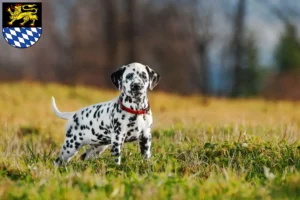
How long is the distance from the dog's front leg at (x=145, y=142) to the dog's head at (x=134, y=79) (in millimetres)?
506

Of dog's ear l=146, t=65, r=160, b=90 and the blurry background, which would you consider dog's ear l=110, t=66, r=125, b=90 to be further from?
the blurry background

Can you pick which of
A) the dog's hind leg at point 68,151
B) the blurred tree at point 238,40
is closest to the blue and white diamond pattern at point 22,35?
the dog's hind leg at point 68,151

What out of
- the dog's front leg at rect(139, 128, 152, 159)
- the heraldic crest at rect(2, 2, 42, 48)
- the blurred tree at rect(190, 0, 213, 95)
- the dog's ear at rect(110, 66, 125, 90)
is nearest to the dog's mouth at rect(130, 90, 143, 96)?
the dog's ear at rect(110, 66, 125, 90)

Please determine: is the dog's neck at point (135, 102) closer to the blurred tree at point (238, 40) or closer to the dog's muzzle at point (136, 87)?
the dog's muzzle at point (136, 87)

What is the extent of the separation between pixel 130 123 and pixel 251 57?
27182 mm

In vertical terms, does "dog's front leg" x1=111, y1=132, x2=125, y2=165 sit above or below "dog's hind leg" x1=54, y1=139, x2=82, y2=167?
above

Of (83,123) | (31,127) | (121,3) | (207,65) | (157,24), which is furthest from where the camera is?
(157,24)

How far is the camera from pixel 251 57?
32.2m

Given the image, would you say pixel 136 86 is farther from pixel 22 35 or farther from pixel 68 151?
pixel 22 35

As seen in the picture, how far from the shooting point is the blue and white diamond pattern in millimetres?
9712

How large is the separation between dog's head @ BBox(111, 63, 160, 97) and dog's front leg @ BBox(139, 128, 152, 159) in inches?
19.9

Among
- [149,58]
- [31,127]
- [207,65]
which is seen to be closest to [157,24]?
[149,58]

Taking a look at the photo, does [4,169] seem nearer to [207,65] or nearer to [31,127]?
[31,127]

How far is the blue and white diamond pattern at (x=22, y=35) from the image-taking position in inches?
382
